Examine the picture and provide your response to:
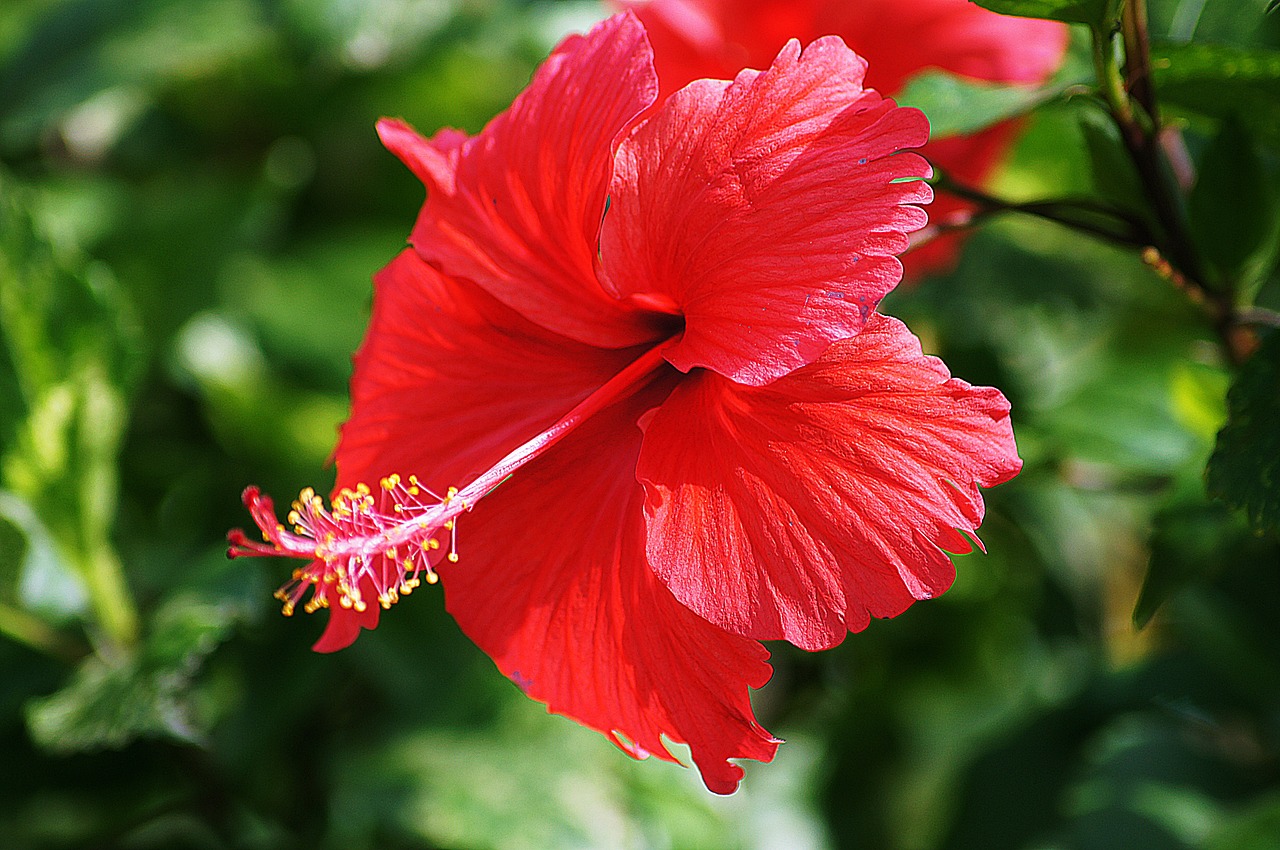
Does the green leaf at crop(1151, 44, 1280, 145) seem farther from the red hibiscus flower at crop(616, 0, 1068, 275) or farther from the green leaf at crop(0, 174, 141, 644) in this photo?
the green leaf at crop(0, 174, 141, 644)

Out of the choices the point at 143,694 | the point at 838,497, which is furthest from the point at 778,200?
the point at 143,694

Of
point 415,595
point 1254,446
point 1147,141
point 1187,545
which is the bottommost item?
point 415,595

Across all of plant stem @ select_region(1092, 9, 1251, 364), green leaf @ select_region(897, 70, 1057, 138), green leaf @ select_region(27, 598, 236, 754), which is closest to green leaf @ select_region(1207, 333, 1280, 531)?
plant stem @ select_region(1092, 9, 1251, 364)

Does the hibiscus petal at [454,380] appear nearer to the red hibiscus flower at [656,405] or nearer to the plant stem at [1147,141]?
the red hibiscus flower at [656,405]

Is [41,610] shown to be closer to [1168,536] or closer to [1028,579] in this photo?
[1168,536]

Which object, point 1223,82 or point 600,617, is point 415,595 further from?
point 1223,82

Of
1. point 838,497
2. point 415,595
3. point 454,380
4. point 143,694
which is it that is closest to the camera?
point 838,497
